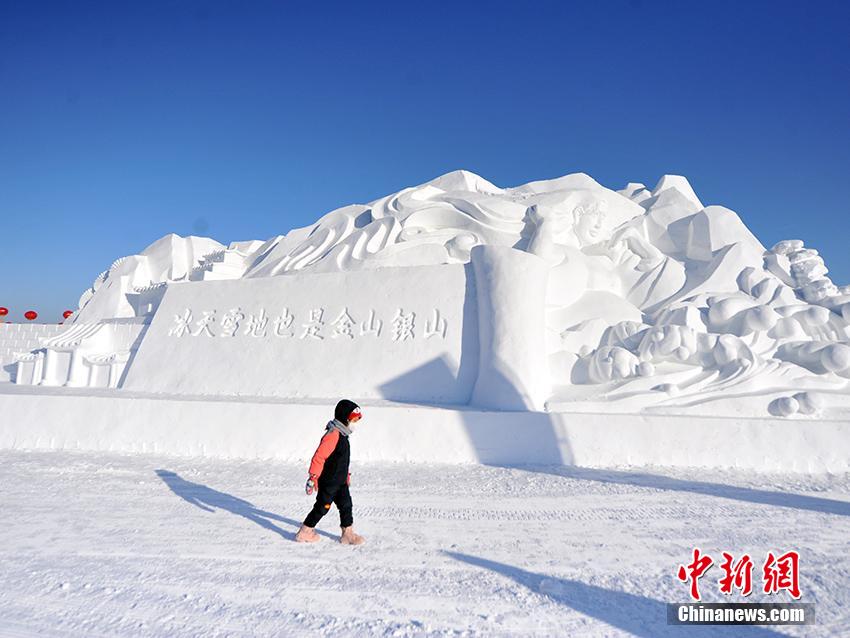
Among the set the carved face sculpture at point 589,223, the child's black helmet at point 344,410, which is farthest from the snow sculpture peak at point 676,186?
the child's black helmet at point 344,410

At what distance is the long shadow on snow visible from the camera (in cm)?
213

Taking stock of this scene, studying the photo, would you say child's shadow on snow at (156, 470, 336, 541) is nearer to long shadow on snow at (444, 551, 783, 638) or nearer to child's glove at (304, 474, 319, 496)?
child's glove at (304, 474, 319, 496)

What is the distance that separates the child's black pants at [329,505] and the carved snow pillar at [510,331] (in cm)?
248

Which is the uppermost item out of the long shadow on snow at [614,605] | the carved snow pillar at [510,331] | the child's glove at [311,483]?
the carved snow pillar at [510,331]

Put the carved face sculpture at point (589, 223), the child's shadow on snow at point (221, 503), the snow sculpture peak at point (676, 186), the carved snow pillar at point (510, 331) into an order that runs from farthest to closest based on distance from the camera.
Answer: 1. the snow sculpture peak at point (676, 186)
2. the carved face sculpture at point (589, 223)
3. the carved snow pillar at point (510, 331)
4. the child's shadow on snow at point (221, 503)

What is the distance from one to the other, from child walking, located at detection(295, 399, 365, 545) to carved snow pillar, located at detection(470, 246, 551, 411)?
248 cm

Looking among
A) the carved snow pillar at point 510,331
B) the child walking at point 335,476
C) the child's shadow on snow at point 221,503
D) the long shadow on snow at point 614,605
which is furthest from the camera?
the carved snow pillar at point 510,331

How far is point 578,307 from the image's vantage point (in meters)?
6.95

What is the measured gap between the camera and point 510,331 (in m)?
5.50

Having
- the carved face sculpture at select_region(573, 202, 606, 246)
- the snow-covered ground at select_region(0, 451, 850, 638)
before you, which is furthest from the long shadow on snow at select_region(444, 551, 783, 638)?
the carved face sculpture at select_region(573, 202, 606, 246)

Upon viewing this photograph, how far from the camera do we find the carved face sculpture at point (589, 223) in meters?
7.96

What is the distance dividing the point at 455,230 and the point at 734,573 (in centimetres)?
592

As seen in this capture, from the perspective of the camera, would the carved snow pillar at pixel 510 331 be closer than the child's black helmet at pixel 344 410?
No

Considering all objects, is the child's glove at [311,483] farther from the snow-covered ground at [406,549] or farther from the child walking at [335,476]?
the snow-covered ground at [406,549]
